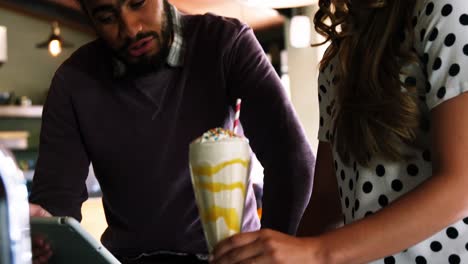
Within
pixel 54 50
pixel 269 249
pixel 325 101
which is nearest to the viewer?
pixel 269 249

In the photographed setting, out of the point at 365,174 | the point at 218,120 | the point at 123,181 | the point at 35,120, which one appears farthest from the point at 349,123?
the point at 35,120

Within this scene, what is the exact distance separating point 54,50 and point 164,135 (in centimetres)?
888

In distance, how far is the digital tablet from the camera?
1123mm

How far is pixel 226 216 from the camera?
1109 mm

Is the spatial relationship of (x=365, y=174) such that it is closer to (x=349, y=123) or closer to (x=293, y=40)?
(x=349, y=123)

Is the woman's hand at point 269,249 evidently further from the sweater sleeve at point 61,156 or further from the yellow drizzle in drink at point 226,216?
the sweater sleeve at point 61,156

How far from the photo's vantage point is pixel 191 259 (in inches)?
71.9

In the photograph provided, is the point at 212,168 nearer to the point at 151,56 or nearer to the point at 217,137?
the point at 217,137

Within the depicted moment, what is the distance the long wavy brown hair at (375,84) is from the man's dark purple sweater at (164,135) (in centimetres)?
51

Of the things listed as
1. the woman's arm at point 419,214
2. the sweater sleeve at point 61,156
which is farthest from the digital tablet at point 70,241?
the sweater sleeve at point 61,156

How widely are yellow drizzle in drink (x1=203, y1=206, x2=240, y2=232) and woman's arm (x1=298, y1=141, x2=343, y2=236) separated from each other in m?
0.41

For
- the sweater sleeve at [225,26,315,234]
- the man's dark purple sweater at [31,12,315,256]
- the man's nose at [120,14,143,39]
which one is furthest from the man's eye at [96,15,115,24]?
the sweater sleeve at [225,26,315,234]

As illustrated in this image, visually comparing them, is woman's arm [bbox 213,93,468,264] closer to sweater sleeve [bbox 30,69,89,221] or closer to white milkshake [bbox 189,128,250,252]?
white milkshake [bbox 189,128,250,252]

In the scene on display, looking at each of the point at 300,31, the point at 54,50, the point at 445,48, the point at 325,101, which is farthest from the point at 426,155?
the point at 54,50
